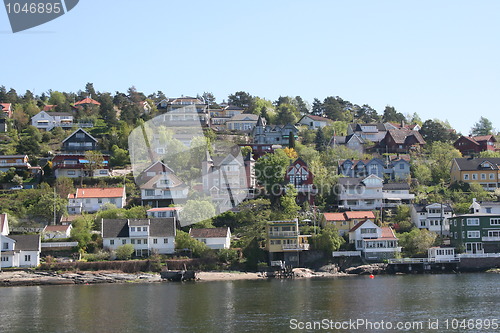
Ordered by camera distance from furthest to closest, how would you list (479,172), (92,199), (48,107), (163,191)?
(48,107) < (479,172) < (163,191) < (92,199)

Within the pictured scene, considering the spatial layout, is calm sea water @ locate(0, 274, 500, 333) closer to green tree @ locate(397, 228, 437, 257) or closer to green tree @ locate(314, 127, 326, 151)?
green tree @ locate(397, 228, 437, 257)

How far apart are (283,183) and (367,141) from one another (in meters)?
27.5

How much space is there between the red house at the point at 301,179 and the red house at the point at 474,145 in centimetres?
2886

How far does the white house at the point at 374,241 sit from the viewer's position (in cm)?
5841

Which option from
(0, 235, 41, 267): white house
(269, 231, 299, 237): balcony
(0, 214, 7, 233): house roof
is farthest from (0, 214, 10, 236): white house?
(269, 231, 299, 237): balcony

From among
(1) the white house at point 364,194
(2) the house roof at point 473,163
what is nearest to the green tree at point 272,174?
(1) the white house at point 364,194

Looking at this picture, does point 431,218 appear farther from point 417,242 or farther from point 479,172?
point 479,172

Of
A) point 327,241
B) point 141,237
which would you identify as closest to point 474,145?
point 327,241

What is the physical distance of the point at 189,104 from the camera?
110 metres

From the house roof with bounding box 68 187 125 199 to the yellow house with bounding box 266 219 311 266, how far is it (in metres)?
17.4

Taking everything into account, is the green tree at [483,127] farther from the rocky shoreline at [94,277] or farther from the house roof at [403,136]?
the rocky shoreline at [94,277]

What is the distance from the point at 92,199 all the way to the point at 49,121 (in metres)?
34.9

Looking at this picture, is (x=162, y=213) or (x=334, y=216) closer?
(x=334, y=216)

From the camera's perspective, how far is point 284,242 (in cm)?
5803
